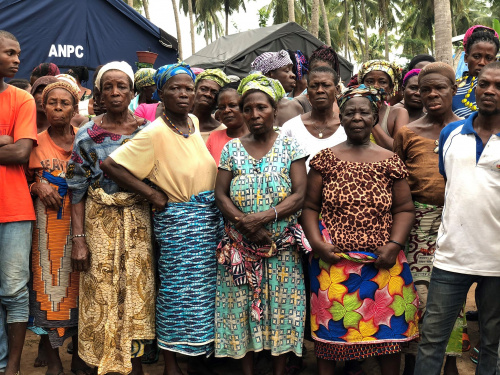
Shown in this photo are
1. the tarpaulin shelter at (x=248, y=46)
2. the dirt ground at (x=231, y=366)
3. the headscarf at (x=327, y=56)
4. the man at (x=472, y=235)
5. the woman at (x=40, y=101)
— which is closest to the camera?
the man at (x=472, y=235)

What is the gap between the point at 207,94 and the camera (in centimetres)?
449

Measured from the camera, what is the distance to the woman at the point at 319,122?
155 inches

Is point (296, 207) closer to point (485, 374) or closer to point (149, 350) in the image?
point (485, 374)

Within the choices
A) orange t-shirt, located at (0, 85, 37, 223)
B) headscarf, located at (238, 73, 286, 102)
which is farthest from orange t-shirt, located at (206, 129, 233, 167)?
orange t-shirt, located at (0, 85, 37, 223)

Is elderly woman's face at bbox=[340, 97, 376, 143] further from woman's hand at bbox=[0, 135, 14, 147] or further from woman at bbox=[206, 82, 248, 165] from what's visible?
woman's hand at bbox=[0, 135, 14, 147]

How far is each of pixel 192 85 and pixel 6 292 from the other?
203 cm

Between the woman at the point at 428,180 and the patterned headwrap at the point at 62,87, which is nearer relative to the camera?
the woman at the point at 428,180

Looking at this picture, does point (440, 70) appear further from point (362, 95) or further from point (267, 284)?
point (267, 284)

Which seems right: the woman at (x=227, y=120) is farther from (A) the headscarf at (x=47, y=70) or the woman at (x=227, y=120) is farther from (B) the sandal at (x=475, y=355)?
(B) the sandal at (x=475, y=355)

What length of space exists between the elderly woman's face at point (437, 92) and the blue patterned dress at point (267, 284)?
0.97m

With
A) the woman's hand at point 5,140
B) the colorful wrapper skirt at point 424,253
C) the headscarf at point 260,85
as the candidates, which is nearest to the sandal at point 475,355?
the colorful wrapper skirt at point 424,253

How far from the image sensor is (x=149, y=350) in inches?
162

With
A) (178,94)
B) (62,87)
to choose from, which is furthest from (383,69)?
(62,87)

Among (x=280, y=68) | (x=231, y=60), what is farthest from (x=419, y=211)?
(x=231, y=60)
